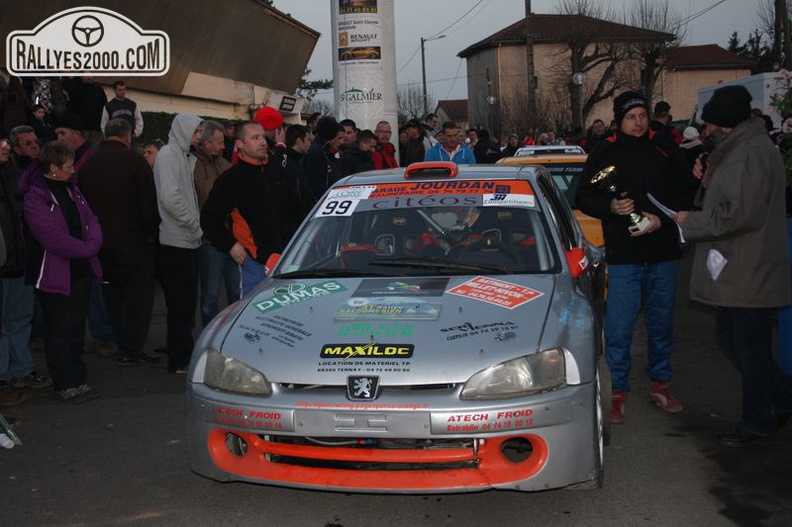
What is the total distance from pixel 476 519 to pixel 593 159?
278cm

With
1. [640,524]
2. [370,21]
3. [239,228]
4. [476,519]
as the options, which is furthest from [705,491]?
[370,21]

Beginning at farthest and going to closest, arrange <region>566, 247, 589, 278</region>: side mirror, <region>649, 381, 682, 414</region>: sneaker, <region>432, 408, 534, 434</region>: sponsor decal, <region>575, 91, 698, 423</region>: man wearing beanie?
<region>649, 381, 682, 414</region>: sneaker < <region>575, 91, 698, 423</region>: man wearing beanie < <region>566, 247, 589, 278</region>: side mirror < <region>432, 408, 534, 434</region>: sponsor decal

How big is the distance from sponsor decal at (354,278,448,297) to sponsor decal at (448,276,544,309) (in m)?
0.11

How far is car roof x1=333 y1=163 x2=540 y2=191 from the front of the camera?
595 centimetres

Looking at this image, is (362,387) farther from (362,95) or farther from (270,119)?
(362,95)

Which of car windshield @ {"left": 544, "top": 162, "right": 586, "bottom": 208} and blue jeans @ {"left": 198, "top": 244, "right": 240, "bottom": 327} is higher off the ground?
car windshield @ {"left": 544, "top": 162, "right": 586, "bottom": 208}

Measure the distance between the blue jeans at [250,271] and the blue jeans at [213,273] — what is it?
2.06ft

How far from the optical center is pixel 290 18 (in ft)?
115

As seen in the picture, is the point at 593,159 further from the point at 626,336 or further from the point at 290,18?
the point at 290,18

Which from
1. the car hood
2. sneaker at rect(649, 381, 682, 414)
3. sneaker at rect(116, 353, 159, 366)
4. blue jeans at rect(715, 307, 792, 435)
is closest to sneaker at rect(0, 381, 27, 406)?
sneaker at rect(116, 353, 159, 366)

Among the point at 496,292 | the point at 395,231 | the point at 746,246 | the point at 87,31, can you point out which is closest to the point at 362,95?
the point at 87,31

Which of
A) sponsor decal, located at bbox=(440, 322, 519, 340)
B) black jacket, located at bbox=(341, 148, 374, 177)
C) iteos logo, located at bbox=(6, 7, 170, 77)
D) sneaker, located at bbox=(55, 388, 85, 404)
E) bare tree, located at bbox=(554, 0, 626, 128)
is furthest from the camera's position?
bare tree, located at bbox=(554, 0, 626, 128)

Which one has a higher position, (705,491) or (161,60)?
(161,60)

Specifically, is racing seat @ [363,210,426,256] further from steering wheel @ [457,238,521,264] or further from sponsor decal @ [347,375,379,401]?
sponsor decal @ [347,375,379,401]
